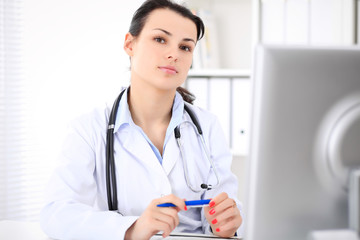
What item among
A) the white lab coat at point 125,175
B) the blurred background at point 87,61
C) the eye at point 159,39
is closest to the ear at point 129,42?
the eye at point 159,39

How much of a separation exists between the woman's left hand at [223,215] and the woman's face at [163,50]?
0.47 meters

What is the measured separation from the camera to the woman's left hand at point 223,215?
42.1 inches

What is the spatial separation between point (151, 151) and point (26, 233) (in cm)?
45

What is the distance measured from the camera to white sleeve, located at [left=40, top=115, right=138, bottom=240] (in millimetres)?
1052

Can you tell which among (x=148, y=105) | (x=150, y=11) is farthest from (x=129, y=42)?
(x=148, y=105)

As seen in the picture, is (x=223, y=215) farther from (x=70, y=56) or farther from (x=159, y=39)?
(x=70, y=56)

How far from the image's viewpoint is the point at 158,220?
100cm

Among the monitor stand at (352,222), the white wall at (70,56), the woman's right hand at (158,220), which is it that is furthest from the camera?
the white wall at (70,56)

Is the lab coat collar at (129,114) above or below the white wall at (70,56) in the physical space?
below

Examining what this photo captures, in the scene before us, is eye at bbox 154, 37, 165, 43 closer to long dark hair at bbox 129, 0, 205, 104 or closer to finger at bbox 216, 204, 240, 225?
long dark hair at bbox 129, 0, 205, 104

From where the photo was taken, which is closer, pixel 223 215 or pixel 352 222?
pixel 352 222

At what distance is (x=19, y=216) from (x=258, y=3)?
1621 millimetres

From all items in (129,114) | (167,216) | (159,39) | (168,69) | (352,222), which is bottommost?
(167,216)

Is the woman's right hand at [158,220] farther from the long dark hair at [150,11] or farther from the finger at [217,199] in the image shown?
the long dark hair at [150,11]
